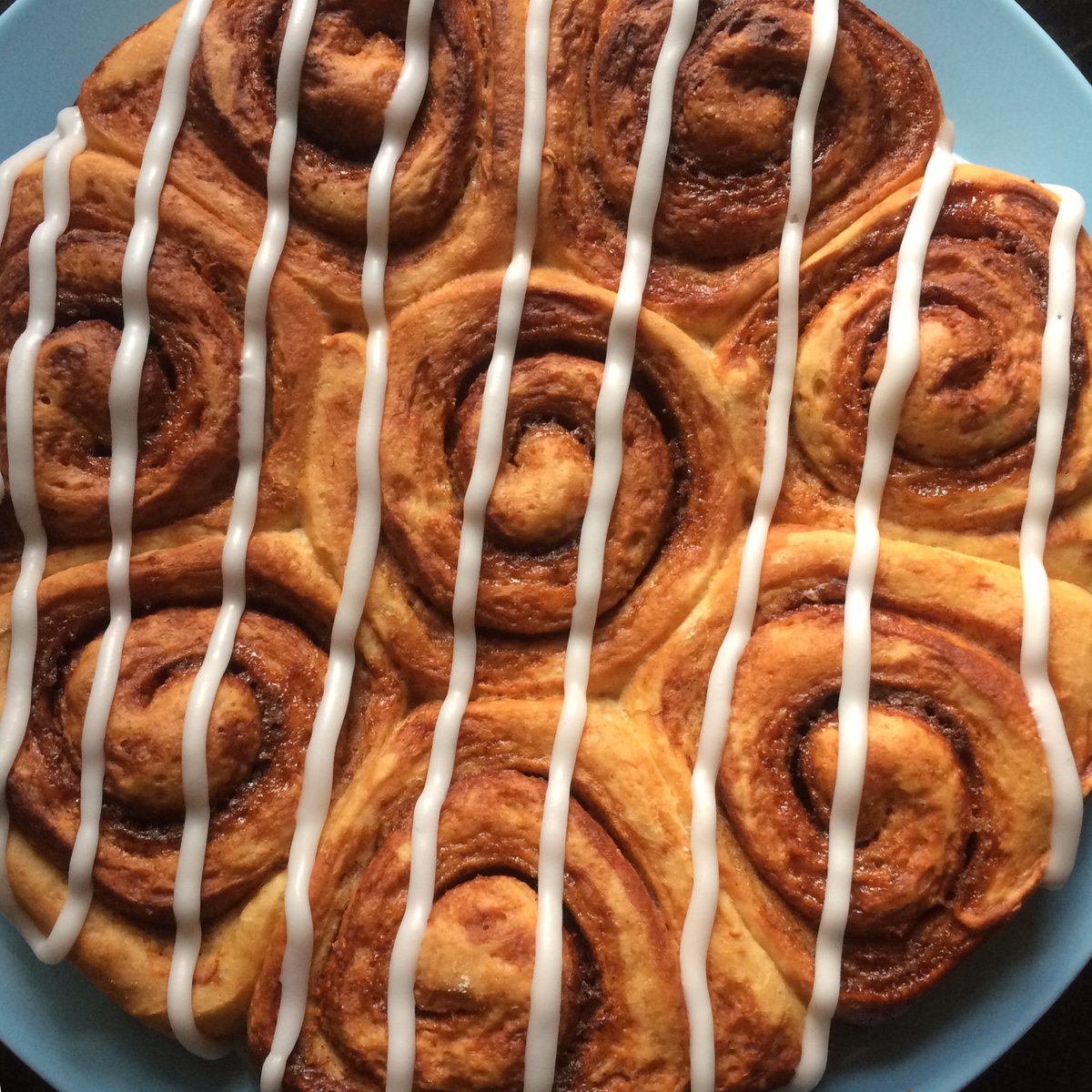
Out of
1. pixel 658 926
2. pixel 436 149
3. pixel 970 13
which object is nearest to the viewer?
pixel 658 926

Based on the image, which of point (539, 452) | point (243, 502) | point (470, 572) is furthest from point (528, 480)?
point (243, 502)

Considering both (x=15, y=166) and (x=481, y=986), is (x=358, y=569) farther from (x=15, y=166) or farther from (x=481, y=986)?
(x=15, y=166)

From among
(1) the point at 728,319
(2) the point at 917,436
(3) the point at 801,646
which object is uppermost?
(1) the point at 728,319

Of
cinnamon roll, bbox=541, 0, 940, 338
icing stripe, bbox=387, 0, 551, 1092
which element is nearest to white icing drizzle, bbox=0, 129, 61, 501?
icing stripe, bbox=387, 0, 551, 1092

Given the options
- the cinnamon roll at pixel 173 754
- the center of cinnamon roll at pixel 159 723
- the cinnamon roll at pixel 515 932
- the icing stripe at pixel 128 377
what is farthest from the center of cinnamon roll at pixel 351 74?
the cinnamon roll at pixel 515 932

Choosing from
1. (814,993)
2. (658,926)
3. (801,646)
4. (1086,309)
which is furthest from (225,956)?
(1086,309)

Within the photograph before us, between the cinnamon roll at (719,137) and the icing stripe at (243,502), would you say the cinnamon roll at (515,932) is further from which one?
the cinnamon roll at (719,137)

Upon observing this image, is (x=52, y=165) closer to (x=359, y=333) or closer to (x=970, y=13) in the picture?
(x=359, y=333)
